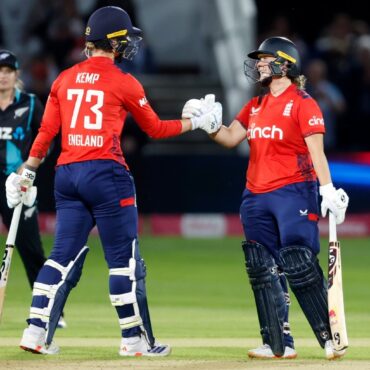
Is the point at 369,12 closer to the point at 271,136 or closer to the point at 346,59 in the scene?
the point at 346,59

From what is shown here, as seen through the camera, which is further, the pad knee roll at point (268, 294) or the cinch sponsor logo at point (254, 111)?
the cinch sponsor logo at point (254, 111)

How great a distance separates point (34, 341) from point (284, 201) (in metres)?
1.65

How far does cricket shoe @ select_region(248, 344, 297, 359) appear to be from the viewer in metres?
7.61

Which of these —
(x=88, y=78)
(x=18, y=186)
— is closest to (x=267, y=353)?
(x=18, y=186)

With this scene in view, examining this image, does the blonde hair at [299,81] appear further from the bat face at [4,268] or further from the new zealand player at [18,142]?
the new zealand player at [18,142]

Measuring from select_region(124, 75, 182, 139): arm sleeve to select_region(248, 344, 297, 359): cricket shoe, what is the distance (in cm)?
136

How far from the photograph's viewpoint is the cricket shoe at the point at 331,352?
24.4 feet

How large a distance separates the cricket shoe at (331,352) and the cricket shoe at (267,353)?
0.76ft

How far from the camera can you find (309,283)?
7516mm

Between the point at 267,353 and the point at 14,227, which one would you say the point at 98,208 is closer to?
the point at 14,227

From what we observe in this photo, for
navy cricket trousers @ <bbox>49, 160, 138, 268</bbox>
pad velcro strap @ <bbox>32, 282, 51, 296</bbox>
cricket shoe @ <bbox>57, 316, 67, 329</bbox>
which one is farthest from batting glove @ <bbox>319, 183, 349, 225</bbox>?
cricket shoe @ <bbox>57, 316, 67, 329</bbox>

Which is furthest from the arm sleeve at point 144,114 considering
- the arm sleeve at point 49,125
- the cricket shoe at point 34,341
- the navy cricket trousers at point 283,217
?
the cricket shoe at point 34,341

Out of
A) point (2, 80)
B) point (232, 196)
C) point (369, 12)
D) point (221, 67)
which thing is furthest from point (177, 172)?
point (2, 80)

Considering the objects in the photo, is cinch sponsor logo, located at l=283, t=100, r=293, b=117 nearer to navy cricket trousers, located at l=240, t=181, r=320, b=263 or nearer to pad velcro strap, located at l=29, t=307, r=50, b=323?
navy cricket trousers, located at l=240, t=181, r=320, b=263
